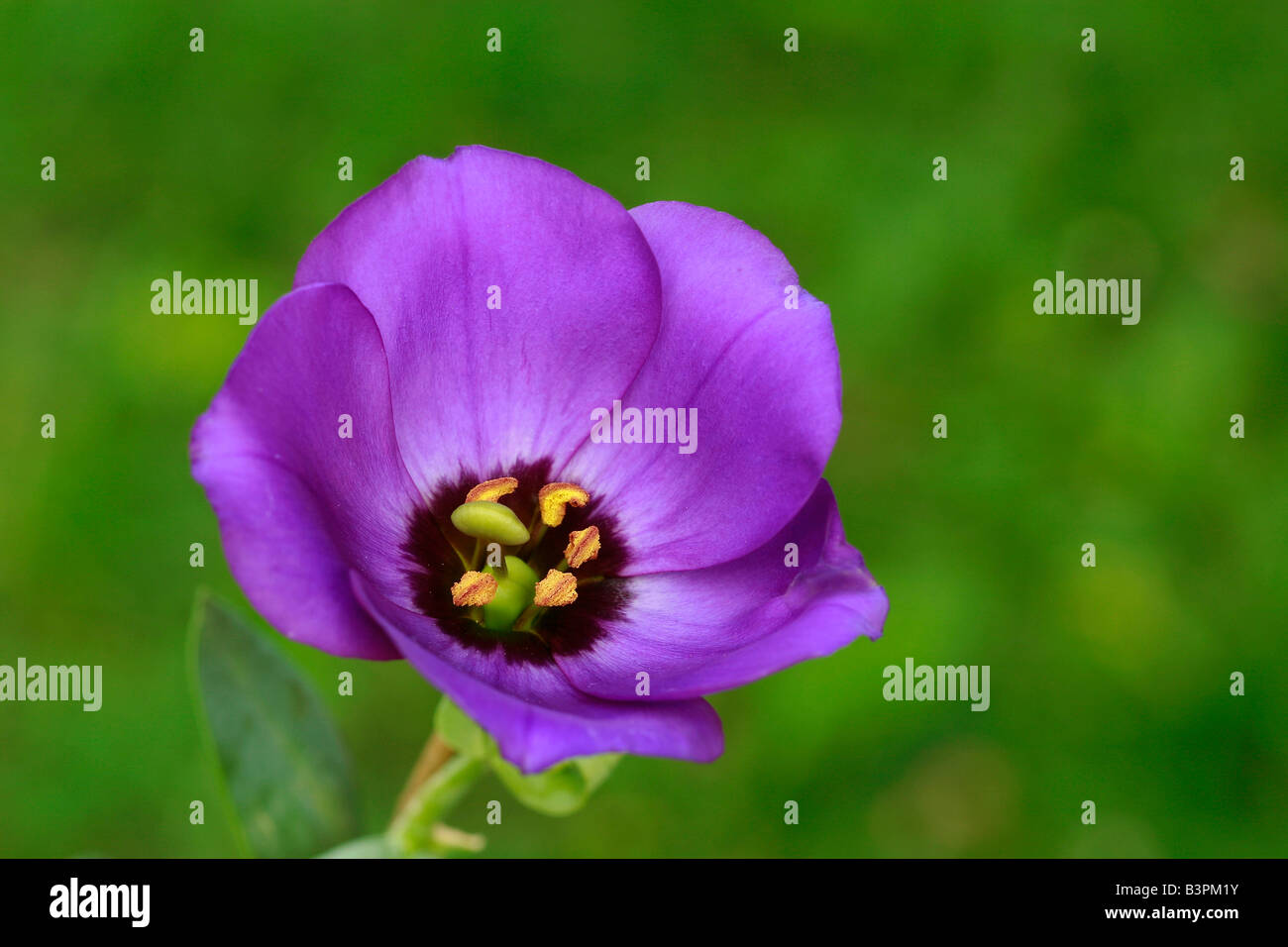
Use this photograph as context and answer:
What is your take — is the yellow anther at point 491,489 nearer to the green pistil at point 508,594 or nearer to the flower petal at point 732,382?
the green pistil at point 508,594

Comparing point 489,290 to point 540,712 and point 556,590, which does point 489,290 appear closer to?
point 556,590

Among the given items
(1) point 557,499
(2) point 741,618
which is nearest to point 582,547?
(1) point 557,499

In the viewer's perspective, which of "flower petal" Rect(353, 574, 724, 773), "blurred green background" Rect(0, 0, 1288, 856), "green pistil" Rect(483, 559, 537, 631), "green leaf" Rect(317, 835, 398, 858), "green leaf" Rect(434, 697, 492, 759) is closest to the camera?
"flower petal" Rect(353, 574, 724, 773)

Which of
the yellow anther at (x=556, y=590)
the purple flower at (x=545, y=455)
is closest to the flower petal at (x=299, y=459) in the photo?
the purple flower at (x=545, y=455)

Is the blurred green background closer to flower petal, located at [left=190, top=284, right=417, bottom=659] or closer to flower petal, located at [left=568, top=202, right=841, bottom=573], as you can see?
flower petal, located at [left=568, top=202, right=841, bottom=573]

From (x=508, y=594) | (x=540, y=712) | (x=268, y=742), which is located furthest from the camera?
(x=268, y=742)

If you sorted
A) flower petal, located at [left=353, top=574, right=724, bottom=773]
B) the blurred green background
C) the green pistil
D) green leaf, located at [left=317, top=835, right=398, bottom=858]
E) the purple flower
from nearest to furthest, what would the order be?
flower petal, located at [left=353, top=574, right=724, bottom=773] < the purple flower < green leaf, located at [left=317, top=835, right=398, bottom=858] < the green pistil < the blurred green background

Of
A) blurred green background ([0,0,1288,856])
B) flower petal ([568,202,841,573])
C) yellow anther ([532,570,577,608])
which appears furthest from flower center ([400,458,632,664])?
blurred green background ([0,0,1288,856])

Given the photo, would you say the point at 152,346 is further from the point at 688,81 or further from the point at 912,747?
the point at 912,747
